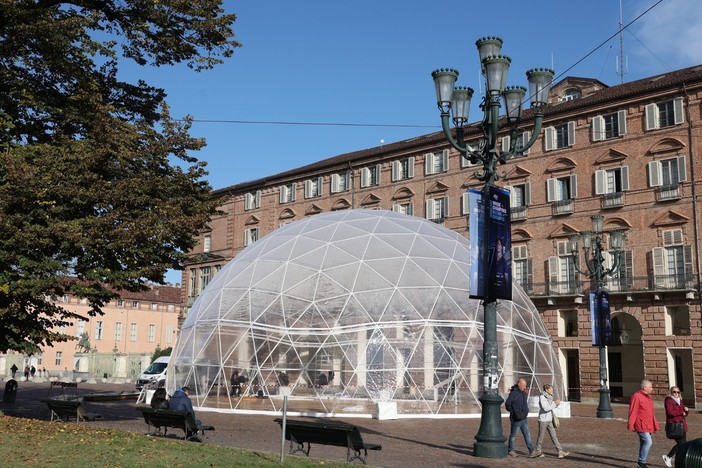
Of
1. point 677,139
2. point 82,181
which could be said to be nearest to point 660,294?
point 677,139

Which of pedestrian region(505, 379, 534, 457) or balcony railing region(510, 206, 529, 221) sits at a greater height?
balcony railing region(510, 206, 529, 221)

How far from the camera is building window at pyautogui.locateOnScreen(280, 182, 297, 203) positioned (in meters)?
57.2

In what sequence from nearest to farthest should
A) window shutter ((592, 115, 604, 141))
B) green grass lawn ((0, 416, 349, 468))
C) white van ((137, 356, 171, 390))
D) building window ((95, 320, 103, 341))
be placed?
1. green grass lawn ((0, 416, 349, 468))
2. white van ((137, 356, 171, 390))
3. window shutter ((592, 115, 604, 141))
4. building window ((95, 320, 103, 341))

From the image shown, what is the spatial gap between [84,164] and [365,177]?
3751cm

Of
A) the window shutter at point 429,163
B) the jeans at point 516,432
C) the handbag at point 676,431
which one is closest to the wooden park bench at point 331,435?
the jeans at point 516,432

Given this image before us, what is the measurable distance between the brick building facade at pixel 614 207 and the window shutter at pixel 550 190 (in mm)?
58

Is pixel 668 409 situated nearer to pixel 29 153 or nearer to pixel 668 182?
pixel 29 153

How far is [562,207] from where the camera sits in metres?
40.9

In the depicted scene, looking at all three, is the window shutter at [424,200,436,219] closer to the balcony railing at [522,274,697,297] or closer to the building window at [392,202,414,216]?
the building window at [392,202,414,216]

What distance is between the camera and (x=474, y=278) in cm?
1334

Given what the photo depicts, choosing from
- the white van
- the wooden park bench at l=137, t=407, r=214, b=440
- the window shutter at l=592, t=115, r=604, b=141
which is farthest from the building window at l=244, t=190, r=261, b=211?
the wooden park bench at l=137, t=407, r=214, b=440

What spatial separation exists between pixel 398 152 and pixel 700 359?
22952mm

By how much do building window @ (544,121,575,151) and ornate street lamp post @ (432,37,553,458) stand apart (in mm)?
27972

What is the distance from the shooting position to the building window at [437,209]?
4638 cm
